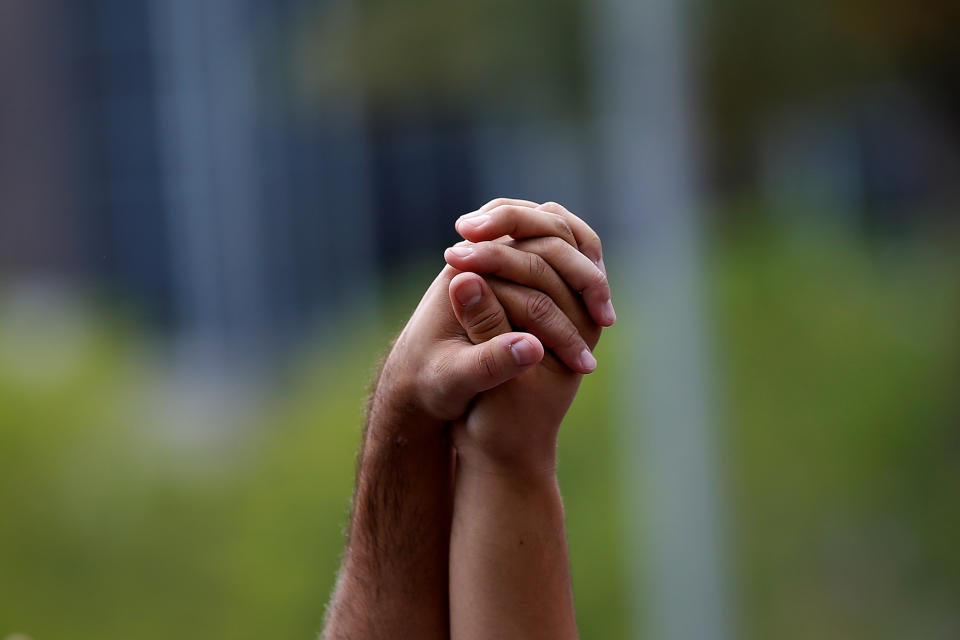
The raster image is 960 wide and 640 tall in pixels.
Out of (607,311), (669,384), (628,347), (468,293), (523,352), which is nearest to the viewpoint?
(523,352)

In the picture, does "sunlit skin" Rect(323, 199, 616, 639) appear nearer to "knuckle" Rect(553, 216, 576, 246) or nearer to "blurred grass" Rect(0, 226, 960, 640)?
"knuckle" Rect(553, 216, 576, 246)

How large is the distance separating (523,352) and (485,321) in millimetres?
146

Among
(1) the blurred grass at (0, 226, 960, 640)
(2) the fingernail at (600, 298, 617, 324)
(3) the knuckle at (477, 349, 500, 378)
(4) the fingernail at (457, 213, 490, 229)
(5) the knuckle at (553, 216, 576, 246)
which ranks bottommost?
(1) the blurred grass at (0, 226, 960, 640)

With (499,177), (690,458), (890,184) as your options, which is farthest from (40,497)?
(890,184)

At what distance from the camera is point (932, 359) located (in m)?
7.62

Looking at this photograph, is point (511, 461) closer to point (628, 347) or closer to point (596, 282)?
point (596, 282)

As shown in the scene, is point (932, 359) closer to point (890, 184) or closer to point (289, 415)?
point (890, 184)

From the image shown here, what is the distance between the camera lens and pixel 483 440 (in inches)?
75.3

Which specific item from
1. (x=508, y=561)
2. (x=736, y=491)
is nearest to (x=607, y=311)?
(x=508, y=561)

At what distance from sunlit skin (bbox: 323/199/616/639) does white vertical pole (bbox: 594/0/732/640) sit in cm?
606

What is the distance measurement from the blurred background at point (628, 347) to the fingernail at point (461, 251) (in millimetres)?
5285

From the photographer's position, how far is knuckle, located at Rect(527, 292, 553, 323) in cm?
191

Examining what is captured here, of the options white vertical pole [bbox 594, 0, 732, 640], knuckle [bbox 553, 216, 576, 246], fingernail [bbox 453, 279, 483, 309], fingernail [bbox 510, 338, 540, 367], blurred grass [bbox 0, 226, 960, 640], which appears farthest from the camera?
white vertical pole [bbox 594, 0, 732, 640]

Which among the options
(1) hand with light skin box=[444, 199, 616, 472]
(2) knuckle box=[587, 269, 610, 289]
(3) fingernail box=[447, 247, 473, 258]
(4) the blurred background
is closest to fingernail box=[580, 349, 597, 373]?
(1) hand with light skin box=[444, 199, 616, 472]
